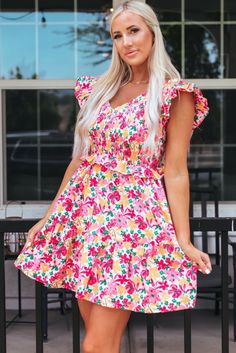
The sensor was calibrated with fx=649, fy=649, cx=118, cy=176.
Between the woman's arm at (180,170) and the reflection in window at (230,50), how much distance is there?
374cm

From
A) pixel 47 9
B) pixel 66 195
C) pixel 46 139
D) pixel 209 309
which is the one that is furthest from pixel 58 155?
pixel 66 195

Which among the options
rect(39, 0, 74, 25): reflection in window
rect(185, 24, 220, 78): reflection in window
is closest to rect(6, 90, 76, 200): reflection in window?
rect(39, 0, 74, 25): reflection in window

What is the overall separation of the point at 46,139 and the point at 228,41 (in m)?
3.88

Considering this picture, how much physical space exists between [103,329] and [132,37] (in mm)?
828

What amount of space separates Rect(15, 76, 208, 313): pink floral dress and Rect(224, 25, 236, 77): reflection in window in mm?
3764

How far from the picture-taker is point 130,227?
5.90 ft

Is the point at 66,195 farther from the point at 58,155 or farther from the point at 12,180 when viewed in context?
the point at 58,155

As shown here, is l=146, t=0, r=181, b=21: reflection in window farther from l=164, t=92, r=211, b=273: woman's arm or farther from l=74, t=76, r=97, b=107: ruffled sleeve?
l=164, t=92, r=211, b=273: woman's arm

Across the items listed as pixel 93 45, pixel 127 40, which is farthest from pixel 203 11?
pixel 127 40

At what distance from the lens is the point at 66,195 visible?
75.1 inches

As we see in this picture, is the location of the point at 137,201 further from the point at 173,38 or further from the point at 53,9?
the point at 53,9

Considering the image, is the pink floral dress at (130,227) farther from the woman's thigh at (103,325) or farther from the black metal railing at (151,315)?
the black metal railing at (151,315)

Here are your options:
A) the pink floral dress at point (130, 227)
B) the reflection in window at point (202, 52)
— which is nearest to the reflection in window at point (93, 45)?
the reflection in window at point (202, 52)

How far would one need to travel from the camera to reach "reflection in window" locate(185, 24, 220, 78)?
22.3 feet
